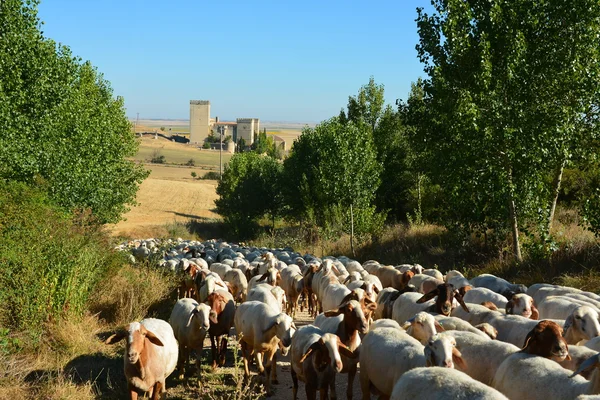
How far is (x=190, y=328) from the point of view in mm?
10945

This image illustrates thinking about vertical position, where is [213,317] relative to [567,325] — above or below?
below

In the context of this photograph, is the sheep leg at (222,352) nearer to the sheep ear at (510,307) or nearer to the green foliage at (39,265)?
the green foliage at (39,265)

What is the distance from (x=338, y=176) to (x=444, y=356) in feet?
72.3

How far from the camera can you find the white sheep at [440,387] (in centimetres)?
548

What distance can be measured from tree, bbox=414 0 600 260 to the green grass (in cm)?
11411

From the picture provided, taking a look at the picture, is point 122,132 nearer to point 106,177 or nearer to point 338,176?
point 106,177

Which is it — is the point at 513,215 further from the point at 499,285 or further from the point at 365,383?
the point at 365,383

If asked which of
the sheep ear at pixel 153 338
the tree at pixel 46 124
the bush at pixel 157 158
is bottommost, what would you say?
the bush at pixel 157 158

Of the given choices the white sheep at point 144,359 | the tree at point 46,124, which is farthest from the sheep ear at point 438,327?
the tree at point 46,124

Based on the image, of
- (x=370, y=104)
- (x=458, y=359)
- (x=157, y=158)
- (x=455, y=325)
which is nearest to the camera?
(x=458, y=359)

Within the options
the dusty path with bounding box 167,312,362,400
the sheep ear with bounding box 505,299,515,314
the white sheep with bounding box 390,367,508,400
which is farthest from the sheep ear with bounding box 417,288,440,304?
the white sheep with bounding box 390,367,508,400

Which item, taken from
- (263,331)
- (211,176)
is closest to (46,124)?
(263,331)

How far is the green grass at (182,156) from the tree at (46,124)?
103 metres

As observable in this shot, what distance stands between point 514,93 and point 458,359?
496 inches
